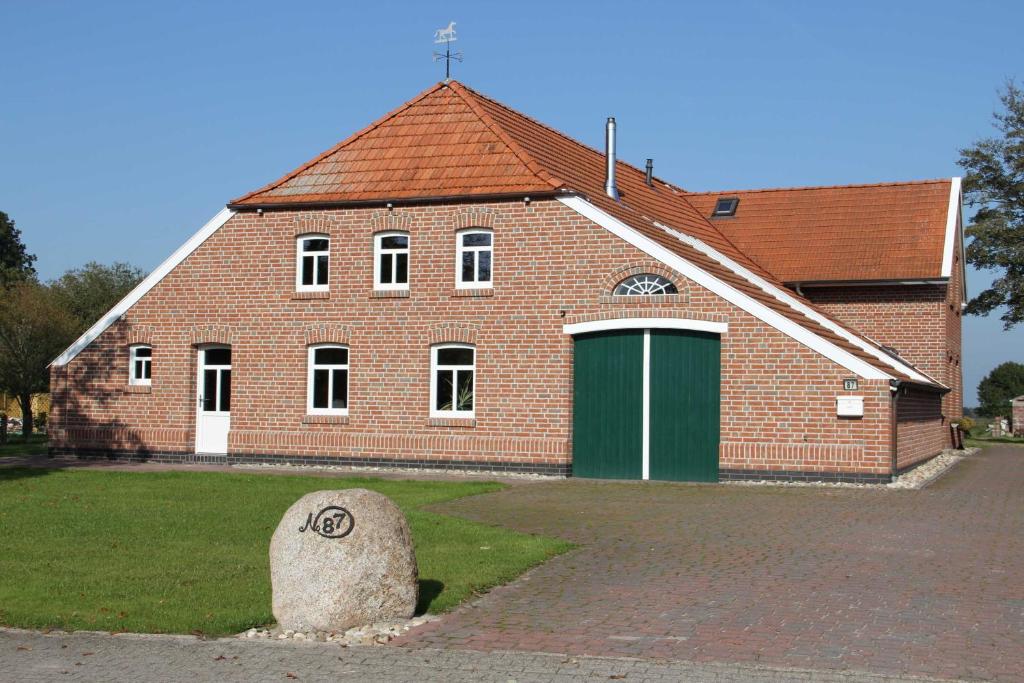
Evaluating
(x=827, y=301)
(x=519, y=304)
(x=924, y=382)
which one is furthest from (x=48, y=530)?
(x=827, y=301)

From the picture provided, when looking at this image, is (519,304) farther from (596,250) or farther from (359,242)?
(359,242)

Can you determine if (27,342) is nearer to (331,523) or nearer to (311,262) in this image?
(311,262)

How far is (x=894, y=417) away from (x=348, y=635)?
14242 mm

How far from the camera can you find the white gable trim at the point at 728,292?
2044 centimetres

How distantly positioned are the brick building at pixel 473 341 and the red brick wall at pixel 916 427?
116mm

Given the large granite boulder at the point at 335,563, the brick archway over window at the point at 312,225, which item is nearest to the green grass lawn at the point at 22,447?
the brick archway over window at the point at 312,225

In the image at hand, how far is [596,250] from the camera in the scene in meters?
22.6

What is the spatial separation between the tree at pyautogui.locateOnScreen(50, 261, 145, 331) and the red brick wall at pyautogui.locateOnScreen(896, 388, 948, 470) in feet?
125

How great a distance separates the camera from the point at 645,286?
22.2m

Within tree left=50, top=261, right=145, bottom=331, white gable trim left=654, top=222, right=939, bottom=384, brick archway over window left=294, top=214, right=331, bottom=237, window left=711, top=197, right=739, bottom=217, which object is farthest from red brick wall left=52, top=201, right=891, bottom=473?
tree left=50, top=261, right=145, bottom=331

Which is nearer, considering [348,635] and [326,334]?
[348,635]

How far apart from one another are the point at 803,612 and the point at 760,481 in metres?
11.9

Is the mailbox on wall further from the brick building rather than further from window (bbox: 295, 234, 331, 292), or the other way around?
window (bbox: 295, 234, 331, 292)

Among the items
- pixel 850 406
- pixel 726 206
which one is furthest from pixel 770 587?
pixel 726 206
